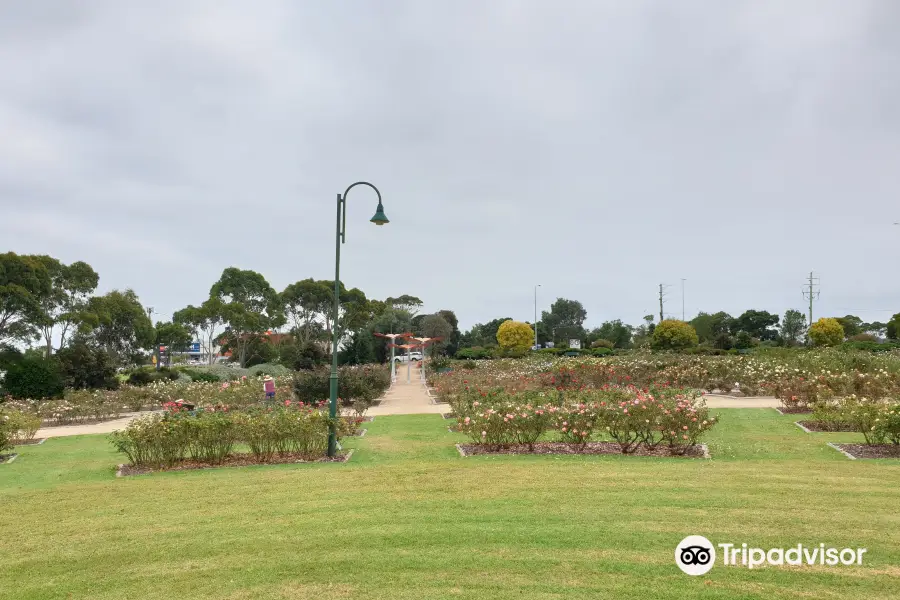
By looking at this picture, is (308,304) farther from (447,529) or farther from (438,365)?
(447,529)

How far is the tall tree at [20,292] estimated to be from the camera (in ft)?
88.9

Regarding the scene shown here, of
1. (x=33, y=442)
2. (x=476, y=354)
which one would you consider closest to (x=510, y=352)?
(x=476, y=354)

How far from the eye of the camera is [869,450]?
33.1ft

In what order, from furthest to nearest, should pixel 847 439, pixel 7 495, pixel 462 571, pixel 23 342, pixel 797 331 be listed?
pixel 797 331, pixel 23 342, pixel 847 439, pixel 7 495, pixel 462 571

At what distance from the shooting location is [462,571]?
4.59m

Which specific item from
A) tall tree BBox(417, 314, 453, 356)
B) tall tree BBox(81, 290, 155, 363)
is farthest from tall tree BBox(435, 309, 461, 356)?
tall tree BBox(81, 290, 155, 363)

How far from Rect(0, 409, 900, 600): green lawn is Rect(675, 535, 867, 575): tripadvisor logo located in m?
0.09

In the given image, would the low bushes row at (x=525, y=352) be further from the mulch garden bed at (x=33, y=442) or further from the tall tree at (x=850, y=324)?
the mulch garden bed at (x=33, y=442)

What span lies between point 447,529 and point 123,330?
40.2 metres

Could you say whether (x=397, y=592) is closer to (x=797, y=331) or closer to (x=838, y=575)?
(x=838, y=575)

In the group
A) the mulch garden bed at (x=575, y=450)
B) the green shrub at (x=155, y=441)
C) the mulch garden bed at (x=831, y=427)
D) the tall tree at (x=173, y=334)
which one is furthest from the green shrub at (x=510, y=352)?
the green shrub at (x=155, y=441)

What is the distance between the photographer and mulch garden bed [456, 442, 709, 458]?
33.3 ft

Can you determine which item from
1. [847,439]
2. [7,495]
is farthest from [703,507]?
[7,495]

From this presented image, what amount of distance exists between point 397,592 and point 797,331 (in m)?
72.2
